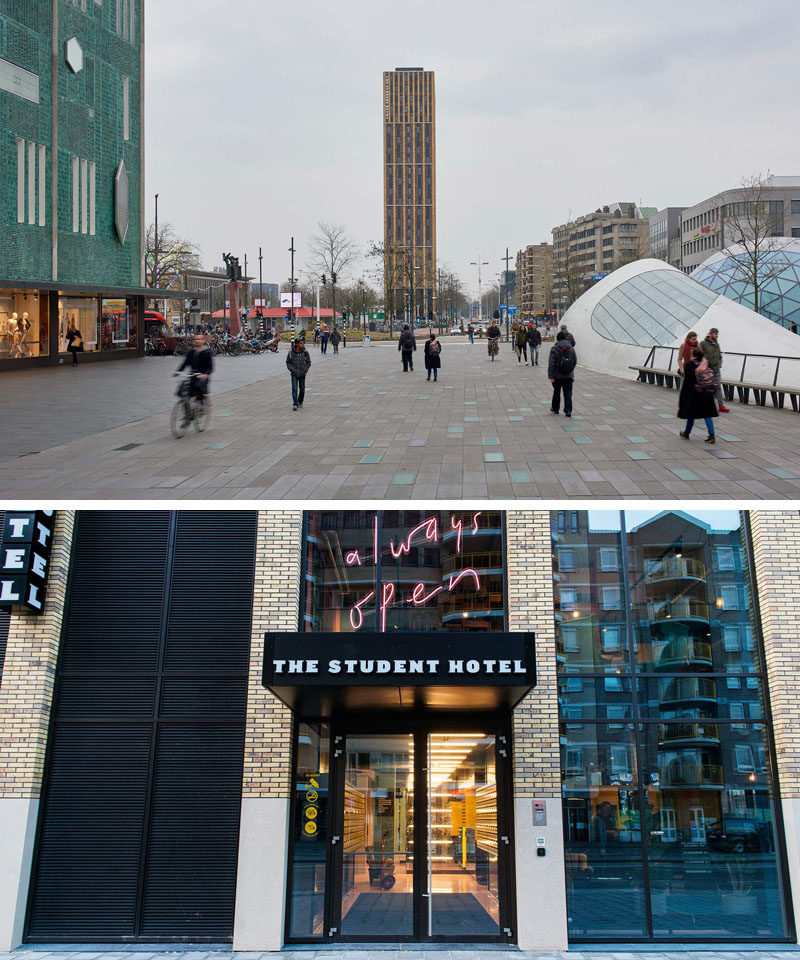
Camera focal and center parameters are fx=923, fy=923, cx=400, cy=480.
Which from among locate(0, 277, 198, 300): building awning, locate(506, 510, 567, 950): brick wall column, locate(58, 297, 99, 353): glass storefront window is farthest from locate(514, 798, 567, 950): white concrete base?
locate(58, 297, 99, 353): glass storefront window

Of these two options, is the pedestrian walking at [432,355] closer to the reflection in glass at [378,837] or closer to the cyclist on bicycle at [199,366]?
the cyclist on bicycle at [199,366]

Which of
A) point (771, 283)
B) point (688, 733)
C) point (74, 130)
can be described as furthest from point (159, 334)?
point (688, 733)

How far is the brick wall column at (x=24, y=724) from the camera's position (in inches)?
456

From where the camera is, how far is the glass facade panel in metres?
11.7

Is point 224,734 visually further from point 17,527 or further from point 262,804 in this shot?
point 17,527

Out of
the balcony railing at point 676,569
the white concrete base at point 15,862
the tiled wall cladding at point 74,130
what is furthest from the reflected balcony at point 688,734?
the tiled wall cladding at point 74,130

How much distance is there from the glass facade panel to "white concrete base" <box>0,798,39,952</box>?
6.89m

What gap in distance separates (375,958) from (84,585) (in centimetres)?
617

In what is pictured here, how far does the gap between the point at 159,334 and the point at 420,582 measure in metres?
42.5

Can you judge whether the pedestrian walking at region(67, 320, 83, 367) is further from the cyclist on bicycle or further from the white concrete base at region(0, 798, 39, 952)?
the white concrete base at region(0, 798, 39, 952)

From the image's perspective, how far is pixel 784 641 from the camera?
1221 cm

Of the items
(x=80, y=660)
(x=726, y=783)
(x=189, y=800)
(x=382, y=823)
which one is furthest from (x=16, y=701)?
(x=726, y=783)

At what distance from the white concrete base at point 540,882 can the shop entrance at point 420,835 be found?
343 millimetres

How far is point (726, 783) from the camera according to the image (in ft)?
39.5
